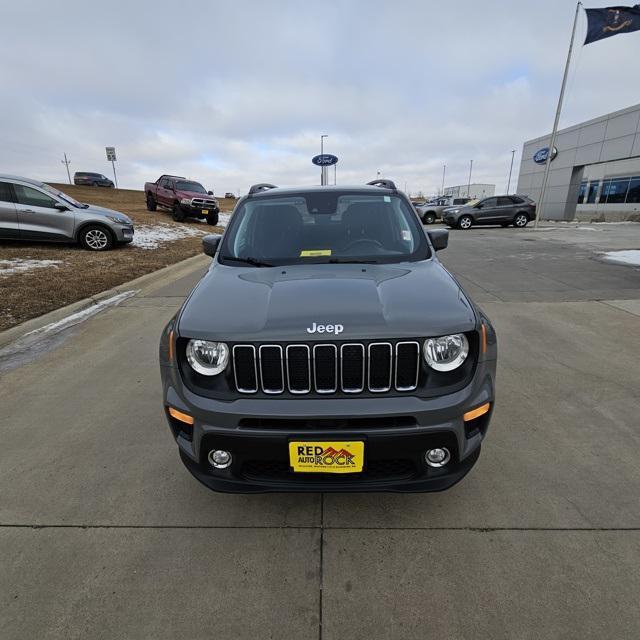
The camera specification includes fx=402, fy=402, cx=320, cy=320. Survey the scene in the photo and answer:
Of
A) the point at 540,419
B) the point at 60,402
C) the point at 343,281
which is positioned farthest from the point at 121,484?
the point at 540,419

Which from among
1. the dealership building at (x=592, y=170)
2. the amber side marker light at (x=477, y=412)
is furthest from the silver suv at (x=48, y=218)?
the dealership building at (x=592, y=170)

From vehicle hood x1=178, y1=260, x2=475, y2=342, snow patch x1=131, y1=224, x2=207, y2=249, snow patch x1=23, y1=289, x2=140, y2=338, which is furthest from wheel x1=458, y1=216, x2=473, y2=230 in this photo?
vehicle hood x1=178, y1=260, x2=475, y2=342

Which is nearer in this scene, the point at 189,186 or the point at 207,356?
the point at 207,356

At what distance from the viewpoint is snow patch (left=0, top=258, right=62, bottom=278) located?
7705 mm

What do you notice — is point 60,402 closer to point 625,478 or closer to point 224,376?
point 224,376

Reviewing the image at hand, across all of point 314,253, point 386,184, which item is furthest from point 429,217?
point 314,253

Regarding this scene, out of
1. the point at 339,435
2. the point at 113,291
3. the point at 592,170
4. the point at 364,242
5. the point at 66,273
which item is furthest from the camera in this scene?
the point at 592,170

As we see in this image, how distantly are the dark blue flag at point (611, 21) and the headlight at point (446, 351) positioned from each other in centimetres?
2278

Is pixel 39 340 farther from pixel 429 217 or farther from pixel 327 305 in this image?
pixel 429 217

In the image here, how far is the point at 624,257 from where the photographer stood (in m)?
10.2

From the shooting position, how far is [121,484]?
2510mm

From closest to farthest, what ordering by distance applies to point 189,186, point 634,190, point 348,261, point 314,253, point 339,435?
point 339,435 < point 348,261 < point 314,253 < point 189,186 < point 634,190

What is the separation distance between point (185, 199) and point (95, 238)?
27.9 ft

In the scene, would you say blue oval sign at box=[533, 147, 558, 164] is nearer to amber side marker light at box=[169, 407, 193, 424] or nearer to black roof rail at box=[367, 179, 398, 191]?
black roof rail at box=[367, 179, 398, 191]
